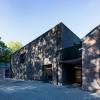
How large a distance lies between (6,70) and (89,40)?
36318mm

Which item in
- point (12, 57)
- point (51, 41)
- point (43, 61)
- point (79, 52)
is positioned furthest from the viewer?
point (12, 57)

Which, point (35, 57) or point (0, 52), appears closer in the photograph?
point (35, 57)

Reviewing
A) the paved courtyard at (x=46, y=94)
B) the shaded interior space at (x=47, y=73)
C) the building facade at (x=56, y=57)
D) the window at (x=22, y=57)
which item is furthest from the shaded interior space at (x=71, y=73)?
the window at (x=22, y=57)

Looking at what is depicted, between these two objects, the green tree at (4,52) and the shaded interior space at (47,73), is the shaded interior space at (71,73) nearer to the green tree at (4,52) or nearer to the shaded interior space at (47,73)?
the shaded interior space at (47,73)

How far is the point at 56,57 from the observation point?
2736 centimetres

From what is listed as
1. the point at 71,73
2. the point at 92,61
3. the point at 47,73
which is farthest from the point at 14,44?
the point at 92,61

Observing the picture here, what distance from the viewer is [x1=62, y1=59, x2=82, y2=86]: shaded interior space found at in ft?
87.4

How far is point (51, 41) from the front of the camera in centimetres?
2883

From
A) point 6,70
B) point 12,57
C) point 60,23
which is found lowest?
point 6,70

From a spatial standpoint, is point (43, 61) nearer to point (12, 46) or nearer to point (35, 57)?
point (35, 57)

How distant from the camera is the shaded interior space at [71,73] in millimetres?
26655

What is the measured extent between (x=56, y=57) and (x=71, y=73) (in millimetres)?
3011

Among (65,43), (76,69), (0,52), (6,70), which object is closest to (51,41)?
(65,43)

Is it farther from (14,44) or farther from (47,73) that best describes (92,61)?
(14,44)
